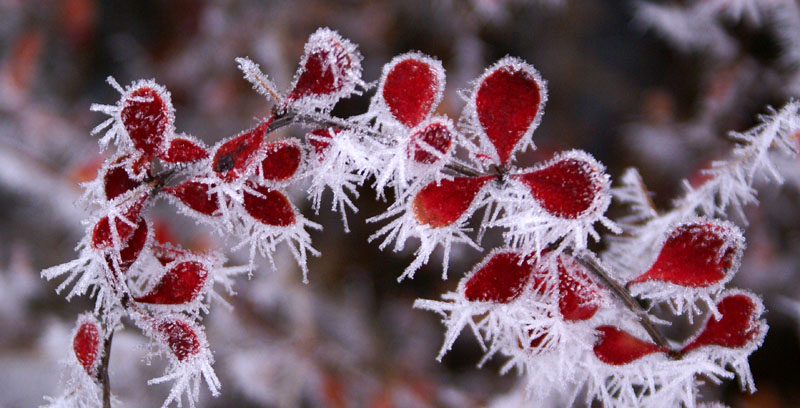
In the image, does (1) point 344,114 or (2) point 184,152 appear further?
(1) point 344,114

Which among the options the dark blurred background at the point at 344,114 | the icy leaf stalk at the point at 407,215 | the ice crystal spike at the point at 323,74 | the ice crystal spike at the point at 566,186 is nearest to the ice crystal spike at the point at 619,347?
the icy leaf stalk at the point at 407,215

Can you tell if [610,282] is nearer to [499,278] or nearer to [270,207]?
[499,278]

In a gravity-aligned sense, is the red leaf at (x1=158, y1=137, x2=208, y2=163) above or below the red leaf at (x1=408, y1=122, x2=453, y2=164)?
above

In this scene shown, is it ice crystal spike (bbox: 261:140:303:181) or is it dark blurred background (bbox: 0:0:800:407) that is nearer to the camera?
ice crystal spike (bbox: 261:140:303:181)

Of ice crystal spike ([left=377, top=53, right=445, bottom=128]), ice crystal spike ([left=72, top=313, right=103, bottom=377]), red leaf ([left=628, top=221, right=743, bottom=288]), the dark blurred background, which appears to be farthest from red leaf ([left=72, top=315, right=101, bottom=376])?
the dark blurred background

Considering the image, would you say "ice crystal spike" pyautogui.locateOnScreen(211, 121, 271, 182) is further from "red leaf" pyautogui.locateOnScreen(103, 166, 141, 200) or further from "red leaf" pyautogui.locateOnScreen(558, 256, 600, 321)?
"red leaf" pyautogui.locateOnScreen(558, 256, 600, 321)

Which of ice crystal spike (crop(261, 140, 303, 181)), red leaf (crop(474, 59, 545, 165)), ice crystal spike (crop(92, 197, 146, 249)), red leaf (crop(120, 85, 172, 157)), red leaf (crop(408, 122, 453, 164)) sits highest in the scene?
red leaf (crop(120, 85, 172, 157))

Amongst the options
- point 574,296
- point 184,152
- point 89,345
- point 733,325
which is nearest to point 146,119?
point 184,152
